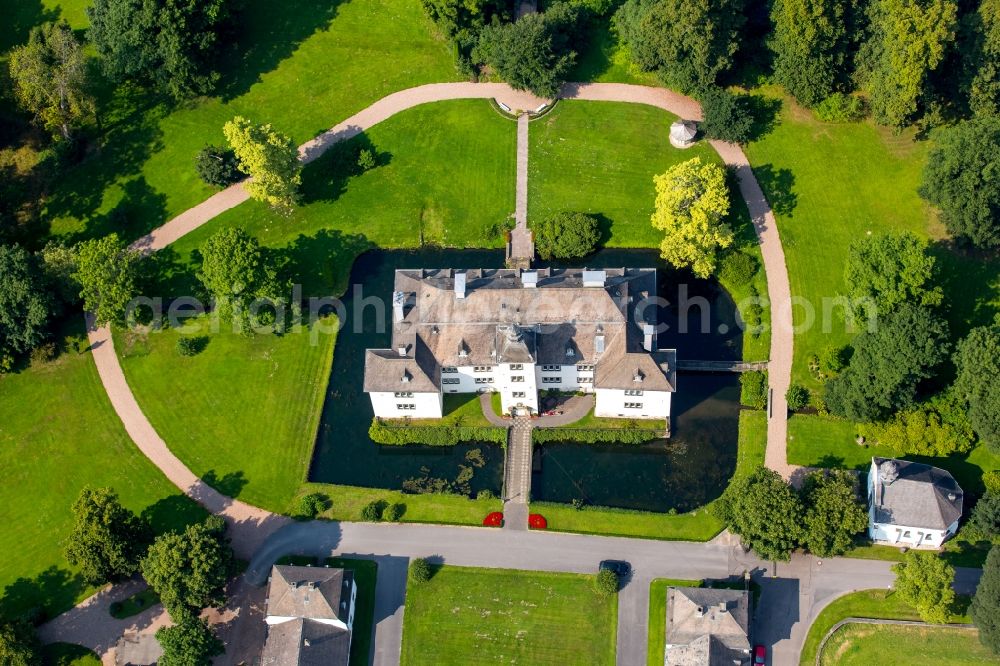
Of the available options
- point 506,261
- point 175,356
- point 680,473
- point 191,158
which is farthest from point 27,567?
point 680,473

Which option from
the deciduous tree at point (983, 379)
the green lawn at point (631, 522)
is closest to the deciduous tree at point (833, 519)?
the green lawn at point (631, 522)

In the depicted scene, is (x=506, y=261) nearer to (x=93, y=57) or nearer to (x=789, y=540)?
(x=789, y=540)

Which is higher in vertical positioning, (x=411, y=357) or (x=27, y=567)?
(x=411, y=357)

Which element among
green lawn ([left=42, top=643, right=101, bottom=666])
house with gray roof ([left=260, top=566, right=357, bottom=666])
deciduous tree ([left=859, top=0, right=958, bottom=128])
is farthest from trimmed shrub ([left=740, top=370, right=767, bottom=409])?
green lawn ([left=42, top=643, right=101, bottom=666])

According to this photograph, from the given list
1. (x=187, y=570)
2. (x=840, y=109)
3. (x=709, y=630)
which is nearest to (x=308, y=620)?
(x=187, y=570)

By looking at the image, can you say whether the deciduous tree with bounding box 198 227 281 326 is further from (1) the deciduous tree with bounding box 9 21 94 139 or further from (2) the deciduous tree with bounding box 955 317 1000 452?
(2) the deciduous tree with bounding box 955 317 1000 452

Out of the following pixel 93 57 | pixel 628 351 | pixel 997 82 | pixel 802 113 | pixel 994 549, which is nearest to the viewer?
pixel 994 549

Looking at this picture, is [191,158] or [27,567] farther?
[191,158]
